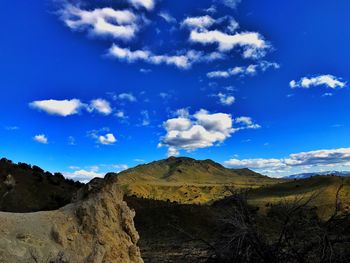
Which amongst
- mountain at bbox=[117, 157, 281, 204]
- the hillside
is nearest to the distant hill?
the hillside

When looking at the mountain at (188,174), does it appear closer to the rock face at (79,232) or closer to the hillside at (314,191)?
the hillside at (314,191)

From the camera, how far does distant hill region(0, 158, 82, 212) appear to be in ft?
93.5

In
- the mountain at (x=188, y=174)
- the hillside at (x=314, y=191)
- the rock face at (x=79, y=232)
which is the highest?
the mountain at (x=188, y=174)

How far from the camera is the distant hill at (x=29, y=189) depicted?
28.5m

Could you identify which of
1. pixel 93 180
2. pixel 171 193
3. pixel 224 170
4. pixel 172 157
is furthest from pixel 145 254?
pixel 172 157

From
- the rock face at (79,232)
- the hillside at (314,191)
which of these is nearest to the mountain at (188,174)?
the hillside at (314,191)

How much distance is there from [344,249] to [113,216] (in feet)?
13.7

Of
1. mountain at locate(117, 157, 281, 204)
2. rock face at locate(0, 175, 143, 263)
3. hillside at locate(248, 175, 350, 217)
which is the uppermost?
mountain at locate(117, 157, 281, 204)

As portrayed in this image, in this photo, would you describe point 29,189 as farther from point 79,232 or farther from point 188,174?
point 188,174

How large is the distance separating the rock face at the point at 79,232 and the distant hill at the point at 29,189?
1884 centimetres

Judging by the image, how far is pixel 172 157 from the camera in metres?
184

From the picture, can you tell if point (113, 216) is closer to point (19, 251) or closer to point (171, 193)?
point (19, 251)

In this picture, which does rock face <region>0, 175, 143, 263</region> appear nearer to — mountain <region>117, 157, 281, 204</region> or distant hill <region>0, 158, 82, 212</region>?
distant hill <region>0, 158, 82, 212</region>

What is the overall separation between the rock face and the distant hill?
61.8ft
